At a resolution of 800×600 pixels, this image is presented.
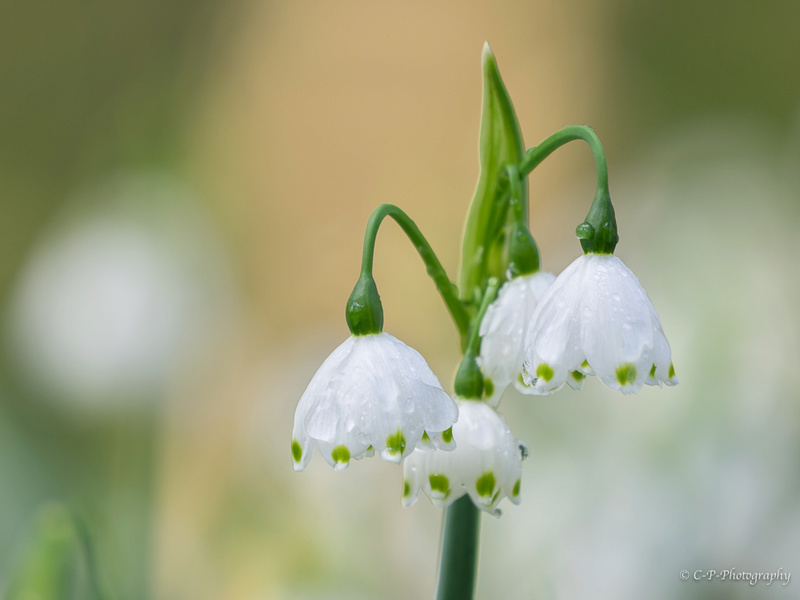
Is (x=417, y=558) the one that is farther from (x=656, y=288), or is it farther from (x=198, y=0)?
(x=198, y=0)

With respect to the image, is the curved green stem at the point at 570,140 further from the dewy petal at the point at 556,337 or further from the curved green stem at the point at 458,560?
the curved green stem at the point at 458,560

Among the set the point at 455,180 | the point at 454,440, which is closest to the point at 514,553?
the point at 454,440

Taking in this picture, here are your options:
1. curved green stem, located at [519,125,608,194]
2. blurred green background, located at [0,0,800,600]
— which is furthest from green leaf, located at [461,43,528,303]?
blurred green background, located at [0,0,800,600]

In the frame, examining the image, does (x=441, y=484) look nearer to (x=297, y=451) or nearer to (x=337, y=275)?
(x=297, y=451)

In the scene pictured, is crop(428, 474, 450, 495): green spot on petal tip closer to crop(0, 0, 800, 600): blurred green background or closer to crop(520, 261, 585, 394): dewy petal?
crop(520, 261, 585, 394): dewy petal

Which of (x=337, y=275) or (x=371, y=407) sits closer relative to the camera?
(x=371, y=407)

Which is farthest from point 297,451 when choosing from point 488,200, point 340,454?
point 488,200
